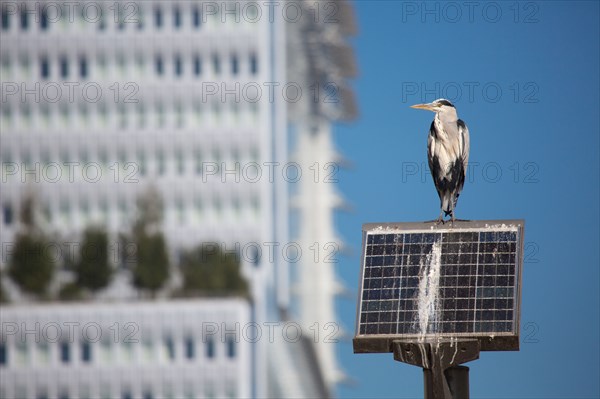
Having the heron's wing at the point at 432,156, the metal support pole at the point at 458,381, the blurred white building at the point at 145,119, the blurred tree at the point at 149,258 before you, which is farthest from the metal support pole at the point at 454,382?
the blurred white building at the point at 145,119

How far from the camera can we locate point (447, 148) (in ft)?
102

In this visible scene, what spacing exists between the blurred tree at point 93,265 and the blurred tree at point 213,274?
5.63 m

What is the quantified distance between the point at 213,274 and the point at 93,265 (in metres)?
8.11

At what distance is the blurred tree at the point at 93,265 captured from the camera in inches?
4753

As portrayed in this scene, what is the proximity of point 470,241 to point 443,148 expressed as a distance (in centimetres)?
357

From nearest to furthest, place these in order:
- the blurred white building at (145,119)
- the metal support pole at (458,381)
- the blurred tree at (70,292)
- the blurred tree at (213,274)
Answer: the metal support pole at (458,381), the blurred tree at (213,274), the blurred tree at (70,292), the blurred white building at (145,119)

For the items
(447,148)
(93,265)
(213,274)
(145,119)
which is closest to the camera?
(447,148)

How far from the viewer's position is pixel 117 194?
134 meters

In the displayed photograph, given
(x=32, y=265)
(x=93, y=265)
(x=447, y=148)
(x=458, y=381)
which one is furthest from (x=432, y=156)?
(x=32, y=265)

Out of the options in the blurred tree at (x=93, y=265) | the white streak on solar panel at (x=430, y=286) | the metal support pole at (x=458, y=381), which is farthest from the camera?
the blurred tree at (x=93, y=265)

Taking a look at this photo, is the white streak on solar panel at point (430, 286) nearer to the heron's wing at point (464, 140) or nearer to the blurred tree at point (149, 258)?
the heron's wing at point (464, 140)

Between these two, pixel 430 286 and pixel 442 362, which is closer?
pixel 442 362

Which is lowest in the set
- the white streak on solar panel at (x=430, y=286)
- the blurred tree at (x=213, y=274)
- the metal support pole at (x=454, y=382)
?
the blurred tree at (x=213, y=274)

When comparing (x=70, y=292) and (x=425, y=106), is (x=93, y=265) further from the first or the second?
(x=425, y=106)
